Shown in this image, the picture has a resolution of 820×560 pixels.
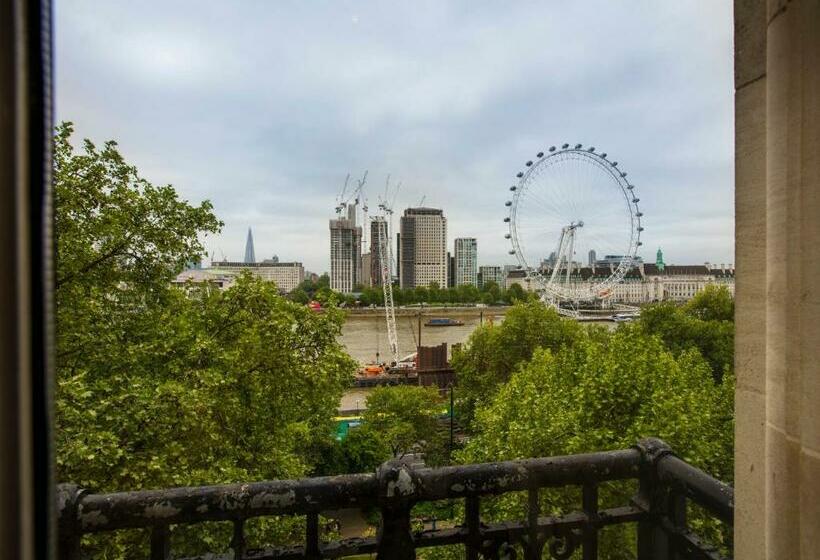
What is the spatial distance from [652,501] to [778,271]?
3.96ft

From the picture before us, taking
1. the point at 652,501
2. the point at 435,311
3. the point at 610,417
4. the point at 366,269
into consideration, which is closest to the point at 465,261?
the point at 366,269

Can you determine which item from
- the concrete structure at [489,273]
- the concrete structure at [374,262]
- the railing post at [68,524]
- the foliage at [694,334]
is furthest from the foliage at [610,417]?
the concrete structure at [489,273]

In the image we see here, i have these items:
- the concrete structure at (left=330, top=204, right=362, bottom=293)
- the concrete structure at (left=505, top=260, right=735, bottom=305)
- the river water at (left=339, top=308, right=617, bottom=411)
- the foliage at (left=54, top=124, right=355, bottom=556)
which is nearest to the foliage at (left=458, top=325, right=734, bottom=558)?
the foliage at (left=54, top=124, right=355, bottom=556)

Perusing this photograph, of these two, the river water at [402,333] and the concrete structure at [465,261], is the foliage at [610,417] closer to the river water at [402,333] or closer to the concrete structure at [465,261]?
the river water at [402,333]

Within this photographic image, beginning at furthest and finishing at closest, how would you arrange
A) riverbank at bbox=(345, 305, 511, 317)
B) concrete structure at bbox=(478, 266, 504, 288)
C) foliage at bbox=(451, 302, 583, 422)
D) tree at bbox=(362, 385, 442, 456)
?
concrete structure at bbox=(478, 266, 504, 288), riverbank at bbox=(345, 305, 511, 317), foliage at bbox=(451, 302, 583, 422), tree at bbox=(362, 385, 442, 456)

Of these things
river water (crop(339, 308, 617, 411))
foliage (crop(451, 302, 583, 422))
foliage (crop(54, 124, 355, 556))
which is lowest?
river water (crop(339, 308, 617, 411))

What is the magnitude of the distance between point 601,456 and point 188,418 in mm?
5163

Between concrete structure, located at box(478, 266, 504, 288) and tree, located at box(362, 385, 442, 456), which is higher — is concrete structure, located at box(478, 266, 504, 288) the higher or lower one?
the higher one

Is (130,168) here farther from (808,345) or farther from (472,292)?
(472,292)

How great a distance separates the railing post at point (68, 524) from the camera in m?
1.47

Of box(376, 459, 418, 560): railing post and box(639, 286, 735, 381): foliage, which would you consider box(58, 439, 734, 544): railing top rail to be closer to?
box(376, 459, 418, 560): railing post

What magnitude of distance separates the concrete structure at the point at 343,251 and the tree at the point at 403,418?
91.0 metres

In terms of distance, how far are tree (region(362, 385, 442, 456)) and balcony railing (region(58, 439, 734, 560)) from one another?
1633 cm

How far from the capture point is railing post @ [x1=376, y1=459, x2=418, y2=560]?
63.1 inches
